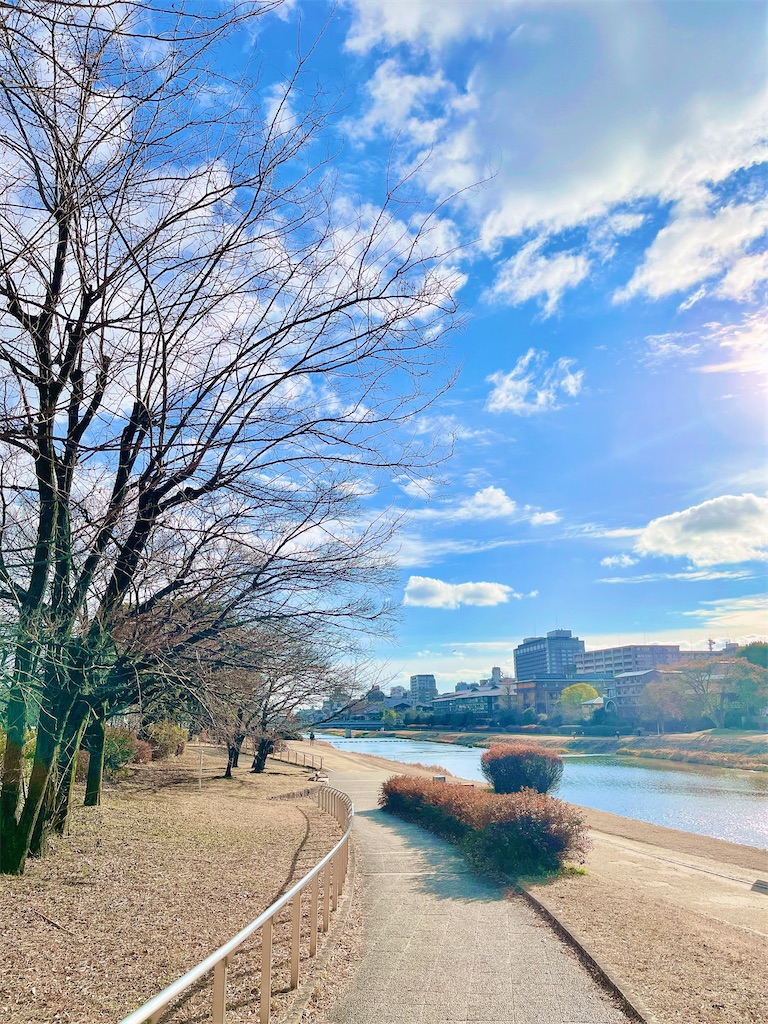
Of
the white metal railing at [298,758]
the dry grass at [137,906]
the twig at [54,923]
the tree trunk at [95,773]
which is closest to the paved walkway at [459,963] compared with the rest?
the dry grass at [137,906]

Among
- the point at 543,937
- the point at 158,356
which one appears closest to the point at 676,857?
the point at 543,937

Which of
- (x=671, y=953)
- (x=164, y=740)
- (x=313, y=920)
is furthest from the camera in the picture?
(x=164, y=740)

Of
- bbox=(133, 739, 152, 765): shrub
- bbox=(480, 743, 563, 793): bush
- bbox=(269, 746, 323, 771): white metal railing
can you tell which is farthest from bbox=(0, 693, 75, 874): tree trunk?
bbox=(269, 746, 323, 771): white metal railing

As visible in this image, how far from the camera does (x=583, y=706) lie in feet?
326

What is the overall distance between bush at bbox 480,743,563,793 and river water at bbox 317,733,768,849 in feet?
19.5

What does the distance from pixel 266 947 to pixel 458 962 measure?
264 cm

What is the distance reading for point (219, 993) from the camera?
4016 millimetres

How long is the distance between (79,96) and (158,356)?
198cm

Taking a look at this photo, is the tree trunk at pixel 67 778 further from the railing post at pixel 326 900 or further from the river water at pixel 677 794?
the river water at pixel 677 794

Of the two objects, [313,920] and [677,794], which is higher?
[313,920]

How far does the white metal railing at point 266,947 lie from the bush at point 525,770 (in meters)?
12.3

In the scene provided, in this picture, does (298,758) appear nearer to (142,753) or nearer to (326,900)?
(142,753)

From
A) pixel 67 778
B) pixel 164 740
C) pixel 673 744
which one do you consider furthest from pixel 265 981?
pixel 673 744

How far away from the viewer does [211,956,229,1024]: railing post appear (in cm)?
398
